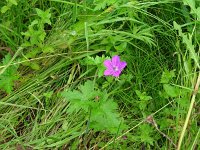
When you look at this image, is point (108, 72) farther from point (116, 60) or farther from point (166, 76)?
point (166, 76)

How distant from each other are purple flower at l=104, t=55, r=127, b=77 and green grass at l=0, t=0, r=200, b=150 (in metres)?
0.06

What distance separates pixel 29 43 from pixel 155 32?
0.64m

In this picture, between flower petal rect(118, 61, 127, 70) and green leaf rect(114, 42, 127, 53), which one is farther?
green leaf rect(114, 42, 127, 53)

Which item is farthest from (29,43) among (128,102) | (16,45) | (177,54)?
(177,54)

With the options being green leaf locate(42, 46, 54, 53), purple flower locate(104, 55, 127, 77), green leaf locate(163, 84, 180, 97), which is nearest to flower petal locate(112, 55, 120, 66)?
purple flower locate(104, 55, 127, 77)

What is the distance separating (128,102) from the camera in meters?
2.01

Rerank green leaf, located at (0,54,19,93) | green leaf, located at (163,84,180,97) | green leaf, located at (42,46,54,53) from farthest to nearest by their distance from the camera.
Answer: green leaf, located at (42,46,54,53)
green leaf, located at (0,54,19,93)
green leaf, located at (163,84,180,97)

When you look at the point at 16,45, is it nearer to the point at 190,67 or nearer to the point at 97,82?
the point at 97,82

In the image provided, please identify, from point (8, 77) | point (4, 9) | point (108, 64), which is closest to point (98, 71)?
point (108, 64)

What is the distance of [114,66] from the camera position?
6.23ft

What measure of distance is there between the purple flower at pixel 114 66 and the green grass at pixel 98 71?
0.06 m

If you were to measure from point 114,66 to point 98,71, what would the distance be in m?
0.11

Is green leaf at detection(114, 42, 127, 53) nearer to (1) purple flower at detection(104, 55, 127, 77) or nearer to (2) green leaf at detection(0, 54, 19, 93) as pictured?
(1) purple flower at detection(104, 55, 127, 77)

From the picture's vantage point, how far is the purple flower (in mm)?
1884
